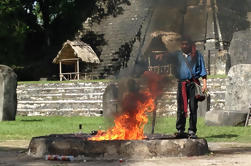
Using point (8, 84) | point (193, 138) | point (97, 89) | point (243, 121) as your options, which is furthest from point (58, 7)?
point (193, 138)

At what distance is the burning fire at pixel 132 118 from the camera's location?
332 inches

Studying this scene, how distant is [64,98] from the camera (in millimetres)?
23734

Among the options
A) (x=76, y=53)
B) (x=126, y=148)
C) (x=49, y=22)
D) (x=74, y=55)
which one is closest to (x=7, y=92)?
(x=126, y=148)

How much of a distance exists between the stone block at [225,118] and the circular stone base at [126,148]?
7091mm

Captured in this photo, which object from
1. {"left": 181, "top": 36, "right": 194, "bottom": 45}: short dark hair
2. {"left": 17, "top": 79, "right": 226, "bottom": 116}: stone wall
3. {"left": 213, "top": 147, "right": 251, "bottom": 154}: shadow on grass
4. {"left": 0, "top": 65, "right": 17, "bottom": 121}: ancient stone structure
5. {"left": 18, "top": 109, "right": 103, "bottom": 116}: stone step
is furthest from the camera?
{"left": 17, "top": 79, "right": 226, "bottom": 116}: stone wall

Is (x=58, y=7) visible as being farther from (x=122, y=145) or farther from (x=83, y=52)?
(x=122, y=145)

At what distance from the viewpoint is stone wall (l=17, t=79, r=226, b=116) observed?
2233 cm

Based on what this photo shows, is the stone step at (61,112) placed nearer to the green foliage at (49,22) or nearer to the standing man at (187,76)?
the green foliage at (49,22)

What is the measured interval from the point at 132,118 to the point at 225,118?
687 cm

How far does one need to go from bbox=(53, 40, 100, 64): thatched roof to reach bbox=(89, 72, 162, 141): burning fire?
2193 centimetres

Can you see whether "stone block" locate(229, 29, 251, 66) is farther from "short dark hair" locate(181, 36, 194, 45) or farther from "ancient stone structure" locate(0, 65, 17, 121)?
"short dark hair" locate(181, 36, 194, 45)

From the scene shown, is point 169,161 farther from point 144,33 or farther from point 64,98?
point 144,33

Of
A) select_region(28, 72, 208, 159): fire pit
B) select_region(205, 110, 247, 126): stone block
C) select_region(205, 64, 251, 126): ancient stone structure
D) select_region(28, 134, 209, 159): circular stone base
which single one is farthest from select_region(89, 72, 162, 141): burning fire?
select_region(205, 64, 251, 126): ancient stone structure

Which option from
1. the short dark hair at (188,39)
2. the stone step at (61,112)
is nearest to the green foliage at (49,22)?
the stone step at (61,112)
